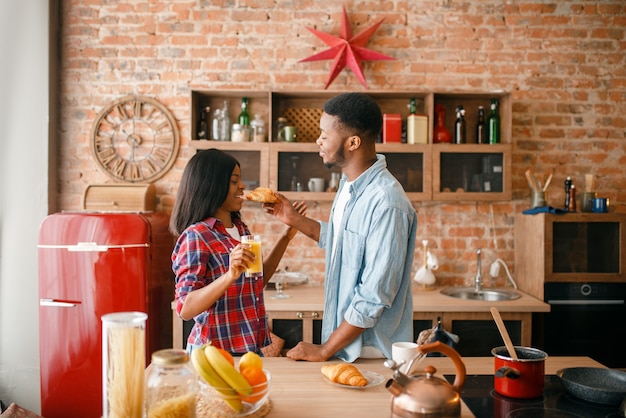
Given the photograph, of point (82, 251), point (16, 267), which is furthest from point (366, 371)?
point (16, 267)

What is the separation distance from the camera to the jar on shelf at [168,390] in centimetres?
120

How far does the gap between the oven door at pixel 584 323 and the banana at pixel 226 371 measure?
2.71m

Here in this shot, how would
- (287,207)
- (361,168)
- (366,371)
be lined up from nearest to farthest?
1. (366,371)
2. (361,168)
3. (287,207)

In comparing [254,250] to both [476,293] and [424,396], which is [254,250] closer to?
[424,396]

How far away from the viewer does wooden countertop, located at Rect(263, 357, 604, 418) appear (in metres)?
1.41

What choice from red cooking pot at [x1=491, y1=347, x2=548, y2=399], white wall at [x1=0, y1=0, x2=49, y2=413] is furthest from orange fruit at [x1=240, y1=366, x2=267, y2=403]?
white wall at [x1=0, y1=0, x2=49, y2=413]

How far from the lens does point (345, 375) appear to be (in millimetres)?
1580

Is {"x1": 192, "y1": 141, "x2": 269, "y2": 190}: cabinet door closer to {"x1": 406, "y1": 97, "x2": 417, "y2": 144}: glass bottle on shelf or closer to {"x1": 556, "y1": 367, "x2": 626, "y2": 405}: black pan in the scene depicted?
{"x1": 406, "y1": 97, "x2": 417, "y2": 144}: glass bottle on shelf

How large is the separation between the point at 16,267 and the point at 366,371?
3.05 metres

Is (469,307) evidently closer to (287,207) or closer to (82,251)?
(287,207)

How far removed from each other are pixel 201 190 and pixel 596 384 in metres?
1.49

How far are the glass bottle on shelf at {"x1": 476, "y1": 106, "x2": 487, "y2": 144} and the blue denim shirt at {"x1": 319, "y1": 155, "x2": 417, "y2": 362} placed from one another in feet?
6.31

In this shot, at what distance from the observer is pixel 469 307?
3.28m

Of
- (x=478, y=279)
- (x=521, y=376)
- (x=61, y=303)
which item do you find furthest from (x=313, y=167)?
(x=521, y=376)
